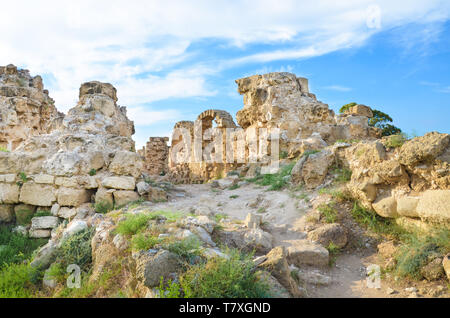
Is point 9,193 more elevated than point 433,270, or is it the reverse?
point 9,193

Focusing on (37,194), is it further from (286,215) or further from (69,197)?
(286,215)

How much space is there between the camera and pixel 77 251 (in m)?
3.69

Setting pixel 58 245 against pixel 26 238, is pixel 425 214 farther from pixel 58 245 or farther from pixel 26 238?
pixel 26 238

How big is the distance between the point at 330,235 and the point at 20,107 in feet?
46.6

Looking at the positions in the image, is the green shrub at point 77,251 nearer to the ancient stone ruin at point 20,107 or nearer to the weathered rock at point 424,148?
the weathered rock at point 424,148

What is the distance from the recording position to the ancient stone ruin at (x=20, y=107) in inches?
481

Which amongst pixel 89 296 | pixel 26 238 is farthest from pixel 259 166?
pixel 89 296

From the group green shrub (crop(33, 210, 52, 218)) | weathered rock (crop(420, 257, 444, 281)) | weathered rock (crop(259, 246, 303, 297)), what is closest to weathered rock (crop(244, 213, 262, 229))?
weathered rock (crop(259, 246, 303, 297))

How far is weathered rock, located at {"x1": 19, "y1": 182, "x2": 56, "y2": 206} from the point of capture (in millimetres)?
6336

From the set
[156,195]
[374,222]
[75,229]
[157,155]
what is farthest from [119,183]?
[157,155]

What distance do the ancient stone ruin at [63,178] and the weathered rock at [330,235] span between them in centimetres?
428

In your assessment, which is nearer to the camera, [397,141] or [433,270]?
[433,270]

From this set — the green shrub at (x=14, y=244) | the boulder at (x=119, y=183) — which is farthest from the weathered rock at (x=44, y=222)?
the boulder at (x=119, y=183)

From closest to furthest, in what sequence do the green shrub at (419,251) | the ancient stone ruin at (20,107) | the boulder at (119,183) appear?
the green shrub at (419,251) → the boulder at (119,183) → the ancient stone ruin at (20,107)
